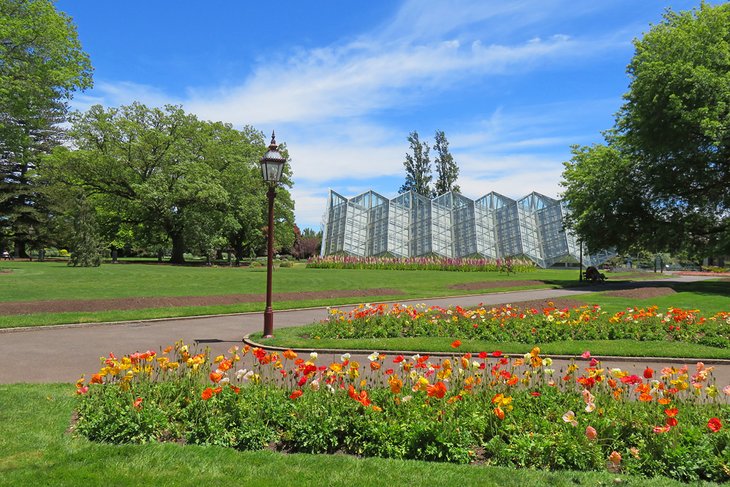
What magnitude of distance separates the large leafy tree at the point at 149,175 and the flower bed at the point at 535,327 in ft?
121

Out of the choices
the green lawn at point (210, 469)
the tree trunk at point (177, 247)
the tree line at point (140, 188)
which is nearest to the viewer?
the green lawn at point (210, 469)

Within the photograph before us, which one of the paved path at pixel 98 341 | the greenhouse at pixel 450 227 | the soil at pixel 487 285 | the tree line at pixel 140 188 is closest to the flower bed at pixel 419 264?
the tree line at pixel 140 188

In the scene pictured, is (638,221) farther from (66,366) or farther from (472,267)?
(66,366)

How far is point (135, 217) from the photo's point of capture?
157 feet

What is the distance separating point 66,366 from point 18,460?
4342 millimetres

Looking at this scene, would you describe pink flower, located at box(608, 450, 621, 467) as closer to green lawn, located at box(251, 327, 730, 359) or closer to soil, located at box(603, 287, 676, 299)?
green lawn, located at box(251, 327, 730, 359)

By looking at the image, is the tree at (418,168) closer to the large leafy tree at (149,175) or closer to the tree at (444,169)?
the tree at (444,169)

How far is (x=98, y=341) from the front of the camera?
9.95 meters

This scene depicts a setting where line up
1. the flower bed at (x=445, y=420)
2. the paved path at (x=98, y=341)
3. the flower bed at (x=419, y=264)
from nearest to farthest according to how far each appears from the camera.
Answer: the flower bed at (x=445, y=420), the paved path at (x=98, y=341), the flower bed at (x=419, y=264)

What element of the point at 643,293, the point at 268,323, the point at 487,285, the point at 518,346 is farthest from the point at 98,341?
the point at 643,293

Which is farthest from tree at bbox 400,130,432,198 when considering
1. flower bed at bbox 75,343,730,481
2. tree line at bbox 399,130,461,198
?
flower bed at bbox 75,343,730,481

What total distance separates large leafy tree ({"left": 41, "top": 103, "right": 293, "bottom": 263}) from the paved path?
33483 mm

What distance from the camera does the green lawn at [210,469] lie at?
146 inches

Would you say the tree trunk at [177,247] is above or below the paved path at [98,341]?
above
